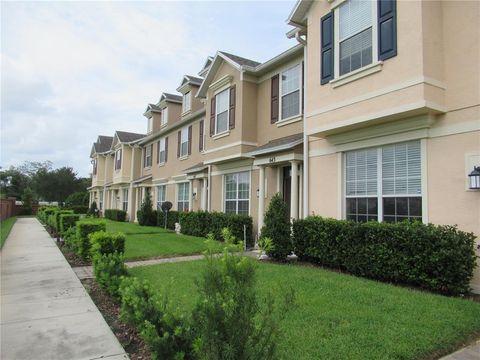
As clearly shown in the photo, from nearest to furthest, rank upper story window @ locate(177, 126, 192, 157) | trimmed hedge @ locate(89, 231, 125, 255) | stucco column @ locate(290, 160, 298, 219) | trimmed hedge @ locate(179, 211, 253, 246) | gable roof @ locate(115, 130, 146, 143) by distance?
trimmed hedge @ locate(89, 231, 125, 255)
stucco column @ locate(290, 160, 298, 219)
trimmed hedge @ locate(179, 211, 253, 246)
upper story window @ locate(177, 126, 192, 157)
gable roof @ locate(115, 130, 146, 143)

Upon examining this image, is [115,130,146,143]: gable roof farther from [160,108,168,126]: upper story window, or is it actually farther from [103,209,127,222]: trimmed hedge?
[160,108,168,126]: upper story window

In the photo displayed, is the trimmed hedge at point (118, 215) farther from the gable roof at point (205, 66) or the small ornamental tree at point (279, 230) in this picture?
the small ornamental tree at point (279, 230)

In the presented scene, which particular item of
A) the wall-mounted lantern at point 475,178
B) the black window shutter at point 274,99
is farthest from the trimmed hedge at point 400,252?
the black window shutter at point 274,99

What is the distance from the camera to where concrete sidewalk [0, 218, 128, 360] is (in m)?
4.34

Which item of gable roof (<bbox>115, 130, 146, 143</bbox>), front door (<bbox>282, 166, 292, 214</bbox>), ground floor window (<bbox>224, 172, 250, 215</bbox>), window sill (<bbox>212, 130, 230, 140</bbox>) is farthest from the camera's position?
gable roof (<bbox>115, 130, 146, 143</bbox>)

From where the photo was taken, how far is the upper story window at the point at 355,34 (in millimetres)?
8320

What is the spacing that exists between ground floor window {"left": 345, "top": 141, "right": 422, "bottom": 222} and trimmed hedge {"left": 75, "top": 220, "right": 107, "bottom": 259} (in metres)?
7.49

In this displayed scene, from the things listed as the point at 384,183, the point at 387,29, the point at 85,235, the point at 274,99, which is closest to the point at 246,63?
the point at 274,99

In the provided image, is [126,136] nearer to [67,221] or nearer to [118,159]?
[118,159]

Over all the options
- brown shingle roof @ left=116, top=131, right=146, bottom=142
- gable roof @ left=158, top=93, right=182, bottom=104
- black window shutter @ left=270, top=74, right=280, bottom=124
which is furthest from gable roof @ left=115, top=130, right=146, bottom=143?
black window shutter @ left=270, top=74, right=280, bottom=124

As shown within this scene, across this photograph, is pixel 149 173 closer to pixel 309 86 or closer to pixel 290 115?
pixel 290 115

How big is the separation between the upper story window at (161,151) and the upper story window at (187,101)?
3641 millimetres

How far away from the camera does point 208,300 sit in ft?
9.44

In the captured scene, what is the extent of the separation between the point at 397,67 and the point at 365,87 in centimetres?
85
